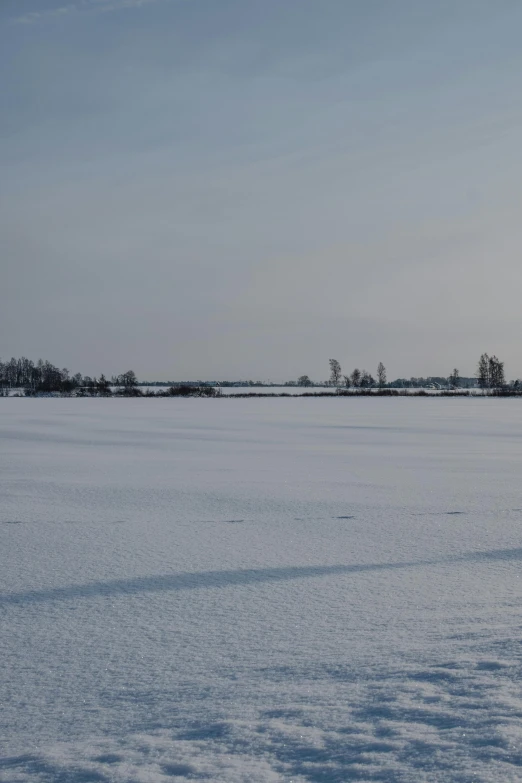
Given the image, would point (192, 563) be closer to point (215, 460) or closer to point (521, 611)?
point (521, 611)

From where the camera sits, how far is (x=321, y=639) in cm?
277

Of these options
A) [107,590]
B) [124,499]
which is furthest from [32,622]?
[124,499]

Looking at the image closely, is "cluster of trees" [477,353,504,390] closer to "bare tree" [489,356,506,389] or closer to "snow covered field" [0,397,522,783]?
"bare tree" [489,356,506,389]

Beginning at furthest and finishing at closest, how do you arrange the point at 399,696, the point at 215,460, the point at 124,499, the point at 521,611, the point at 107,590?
the point at 215,460
the point at 124,499
the point at 107,590
the point at 521,611
the point at 399,696

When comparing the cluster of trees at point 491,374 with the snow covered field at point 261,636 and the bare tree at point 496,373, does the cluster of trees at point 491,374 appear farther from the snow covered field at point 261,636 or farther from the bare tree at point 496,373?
the snow covered field at point 261,636

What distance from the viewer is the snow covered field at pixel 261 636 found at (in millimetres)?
1900

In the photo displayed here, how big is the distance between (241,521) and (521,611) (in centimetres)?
283

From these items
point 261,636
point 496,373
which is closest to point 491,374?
point 496,373

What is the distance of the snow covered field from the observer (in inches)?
74.8

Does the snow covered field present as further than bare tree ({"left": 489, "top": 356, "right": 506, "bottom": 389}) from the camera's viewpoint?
No

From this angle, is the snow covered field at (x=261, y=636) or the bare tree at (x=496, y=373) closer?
the snow covered field at (x=261, y=636)

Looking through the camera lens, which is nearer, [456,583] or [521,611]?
[521,611]

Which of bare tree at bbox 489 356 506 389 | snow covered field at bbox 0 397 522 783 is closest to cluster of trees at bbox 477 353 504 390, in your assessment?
bare tree at bbox 489 356 506 389

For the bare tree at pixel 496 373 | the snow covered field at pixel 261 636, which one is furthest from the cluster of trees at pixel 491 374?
the snow covered field at pixel 261 636
